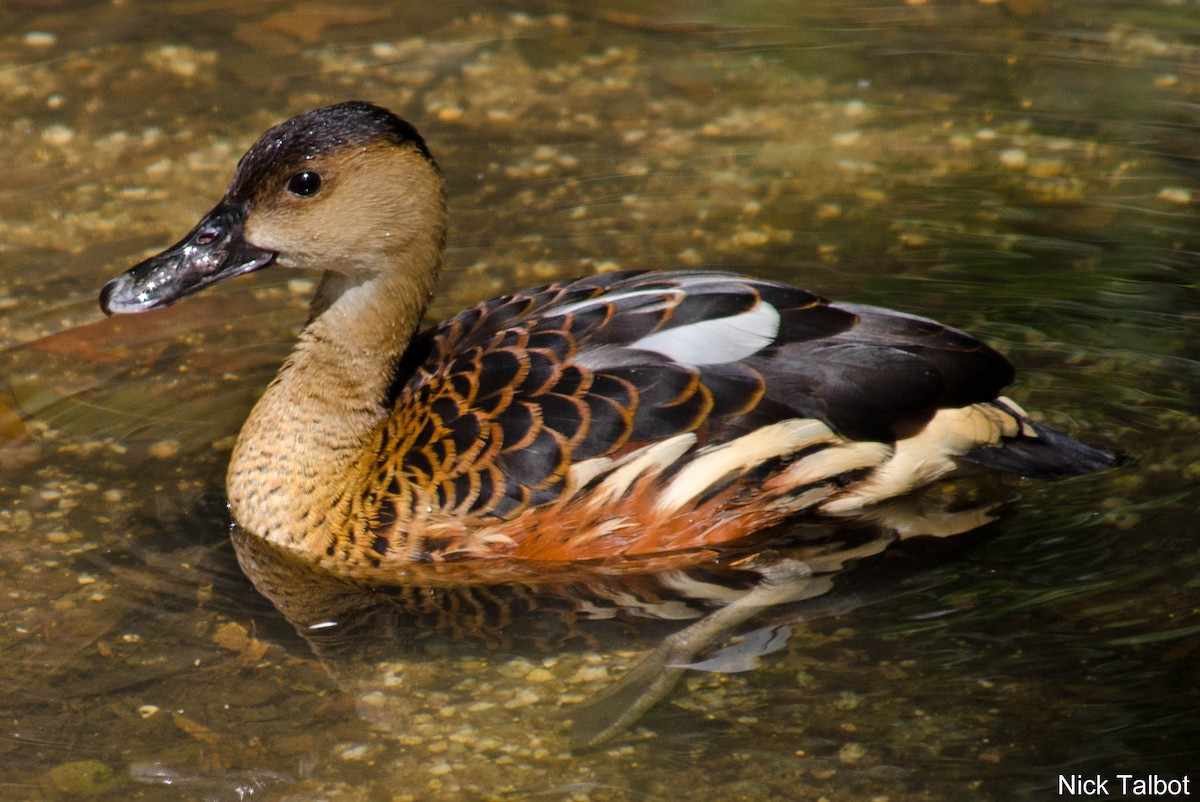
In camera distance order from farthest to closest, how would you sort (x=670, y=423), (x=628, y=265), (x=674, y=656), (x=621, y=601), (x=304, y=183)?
(x=628, y=265) → (x=304, y=183) → (x=621, y=601) → (x=670, y=423) → (x=674, y=656)

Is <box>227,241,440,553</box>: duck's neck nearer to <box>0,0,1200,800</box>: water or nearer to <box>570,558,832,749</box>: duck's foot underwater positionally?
<box>0,0,1200,800</box>: water

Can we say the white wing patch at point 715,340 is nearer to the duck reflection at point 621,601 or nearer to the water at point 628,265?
the duck reflection at point 621,601

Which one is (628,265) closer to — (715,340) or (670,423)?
(715,340)

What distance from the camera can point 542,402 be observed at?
5176 mm

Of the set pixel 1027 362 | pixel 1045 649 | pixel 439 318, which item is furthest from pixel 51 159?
pixel 1045 649

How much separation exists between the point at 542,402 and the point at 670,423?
0.43 m

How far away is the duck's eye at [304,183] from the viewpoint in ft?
17.8

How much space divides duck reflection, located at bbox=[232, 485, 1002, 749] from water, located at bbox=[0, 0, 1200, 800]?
0.08ft

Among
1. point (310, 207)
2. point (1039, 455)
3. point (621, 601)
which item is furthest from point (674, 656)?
point (310, 207)

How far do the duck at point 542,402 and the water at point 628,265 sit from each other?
11.0 inches

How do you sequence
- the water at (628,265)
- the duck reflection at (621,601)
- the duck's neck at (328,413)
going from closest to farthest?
the water at (628,265)
the duck reflection at (621,601)
the duck's neck at (328,413)

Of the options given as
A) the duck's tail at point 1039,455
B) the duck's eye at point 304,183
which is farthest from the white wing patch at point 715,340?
the duck's eye at point 304,183

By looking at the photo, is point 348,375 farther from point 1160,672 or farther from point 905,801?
point 1160,672

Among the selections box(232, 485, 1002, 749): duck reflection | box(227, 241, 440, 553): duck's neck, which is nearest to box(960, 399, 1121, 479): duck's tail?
box(232, 485, 1002, 749): duck reflection
